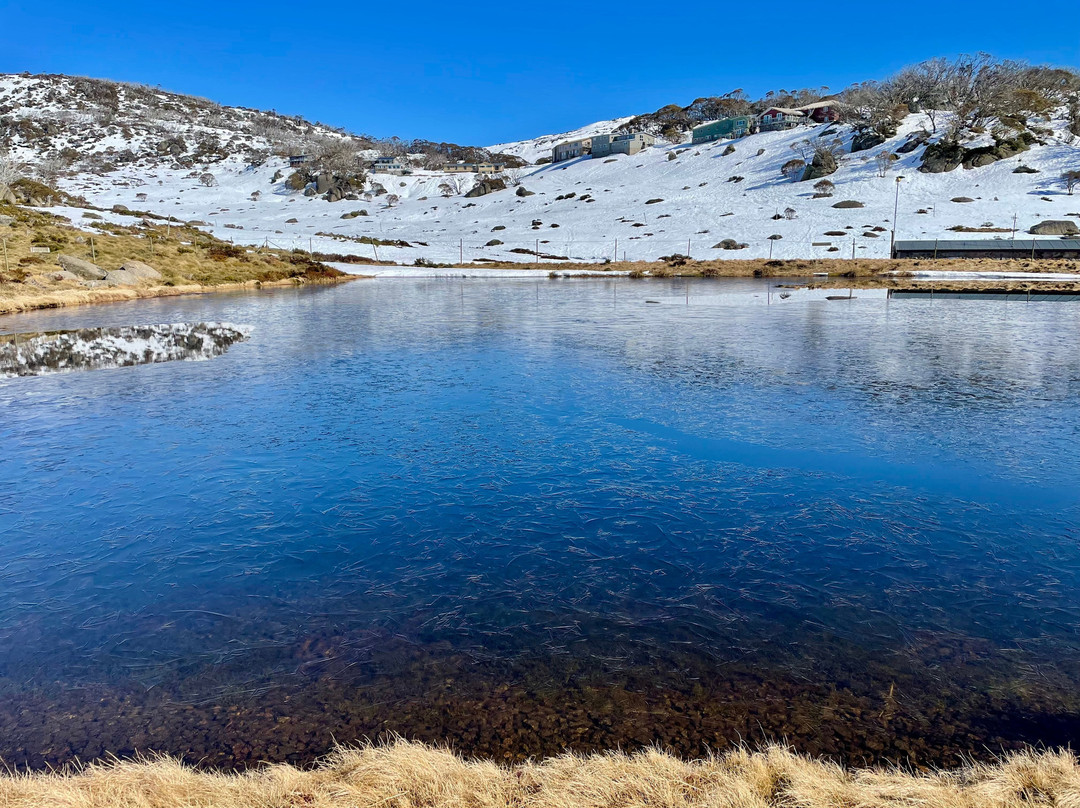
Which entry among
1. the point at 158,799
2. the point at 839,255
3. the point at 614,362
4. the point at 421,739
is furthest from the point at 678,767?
the point at 839,255

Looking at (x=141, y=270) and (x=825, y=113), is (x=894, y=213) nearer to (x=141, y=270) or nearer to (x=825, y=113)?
(x=825, y=113)

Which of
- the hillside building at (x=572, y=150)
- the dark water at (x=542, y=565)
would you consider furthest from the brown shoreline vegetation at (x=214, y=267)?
the hillside building at (x=572, y=150)

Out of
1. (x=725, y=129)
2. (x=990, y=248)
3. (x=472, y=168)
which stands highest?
(x=725, y=129)

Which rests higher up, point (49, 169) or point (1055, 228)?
point (49, 169)

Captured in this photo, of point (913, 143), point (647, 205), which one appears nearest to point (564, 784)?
point (647, 205)

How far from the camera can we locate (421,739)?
4.40 m

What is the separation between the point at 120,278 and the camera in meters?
38.8

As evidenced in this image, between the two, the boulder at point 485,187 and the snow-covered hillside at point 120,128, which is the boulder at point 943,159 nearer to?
the boulder at point 485,187

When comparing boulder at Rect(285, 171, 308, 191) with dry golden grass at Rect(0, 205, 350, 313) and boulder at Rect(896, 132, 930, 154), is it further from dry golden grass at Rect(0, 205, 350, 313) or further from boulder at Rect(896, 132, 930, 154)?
boulder at Rect(896, 132, 930, 154)

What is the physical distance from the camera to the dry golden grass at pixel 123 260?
33.3 m

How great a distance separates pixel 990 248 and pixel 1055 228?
342 inches

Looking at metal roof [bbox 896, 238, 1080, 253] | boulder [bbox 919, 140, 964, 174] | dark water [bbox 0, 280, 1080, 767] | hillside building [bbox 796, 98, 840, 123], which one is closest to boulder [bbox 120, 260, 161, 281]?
dark water [bbox 0, 280, 1080, 767]

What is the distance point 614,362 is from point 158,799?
14.4 metres

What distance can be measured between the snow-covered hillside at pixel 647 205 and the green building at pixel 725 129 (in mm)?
4119
